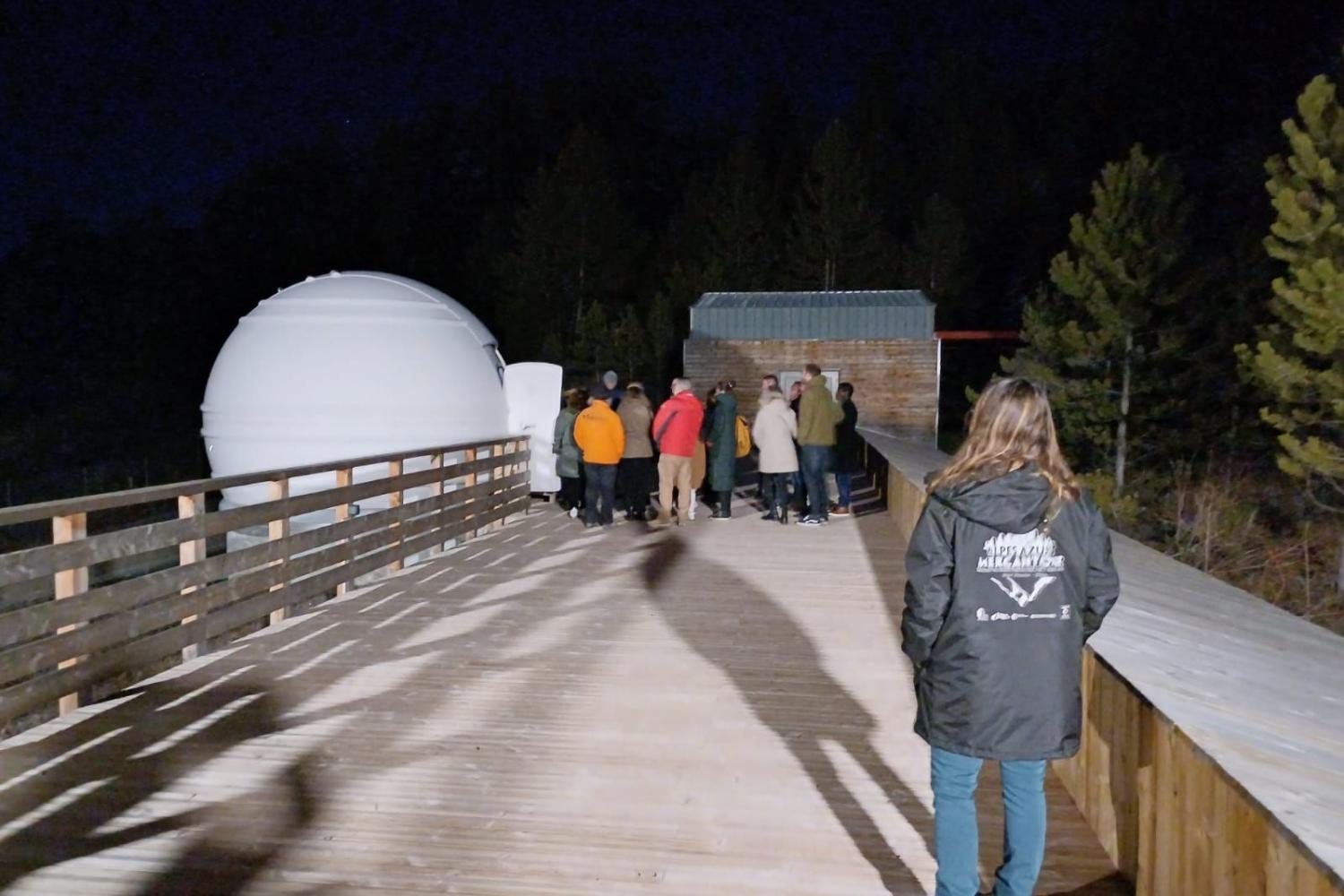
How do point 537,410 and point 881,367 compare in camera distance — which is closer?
point 537,410

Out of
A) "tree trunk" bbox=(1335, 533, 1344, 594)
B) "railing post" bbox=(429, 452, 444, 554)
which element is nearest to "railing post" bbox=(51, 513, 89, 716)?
"railing post" bbox=(429, 452, 444, 554)

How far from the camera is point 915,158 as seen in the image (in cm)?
6103

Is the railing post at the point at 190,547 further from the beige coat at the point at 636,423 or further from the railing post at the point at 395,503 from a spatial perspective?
the beige coat at the point at 636,423

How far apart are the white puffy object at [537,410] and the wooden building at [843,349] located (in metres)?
12.0

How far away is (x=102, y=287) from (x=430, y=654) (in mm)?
55319

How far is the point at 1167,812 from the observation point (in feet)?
11.1

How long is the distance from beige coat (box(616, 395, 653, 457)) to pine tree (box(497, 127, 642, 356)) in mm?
36827

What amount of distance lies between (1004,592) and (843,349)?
24.7m

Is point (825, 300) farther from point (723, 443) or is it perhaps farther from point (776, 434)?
point (776, 434)

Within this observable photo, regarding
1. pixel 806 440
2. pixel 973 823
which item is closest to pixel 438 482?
pixel 806 440

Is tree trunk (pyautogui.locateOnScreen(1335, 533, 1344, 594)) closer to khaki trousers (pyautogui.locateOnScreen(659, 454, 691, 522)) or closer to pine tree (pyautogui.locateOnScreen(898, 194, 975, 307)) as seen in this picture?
khaki trousers (pyautogui.locateOnScreen(659, 454, 691, 522))

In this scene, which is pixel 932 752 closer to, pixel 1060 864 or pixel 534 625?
pixel 1060 864

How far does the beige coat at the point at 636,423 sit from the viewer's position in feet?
40.2

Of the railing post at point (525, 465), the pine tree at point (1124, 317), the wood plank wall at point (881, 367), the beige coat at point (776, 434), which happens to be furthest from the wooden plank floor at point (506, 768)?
the pine tree at point (1124, 317)
